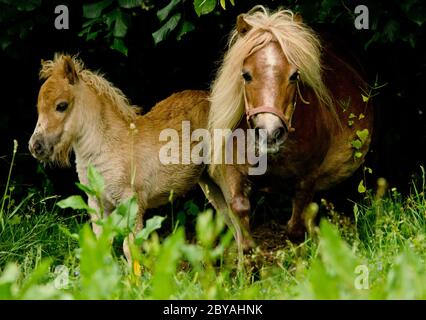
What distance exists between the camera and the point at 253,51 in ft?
15.6

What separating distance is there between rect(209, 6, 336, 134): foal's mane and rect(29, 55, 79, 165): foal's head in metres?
0.98

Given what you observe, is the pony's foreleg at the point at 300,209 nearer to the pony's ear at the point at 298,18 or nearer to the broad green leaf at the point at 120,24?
the pony's ear at the point at 298,18

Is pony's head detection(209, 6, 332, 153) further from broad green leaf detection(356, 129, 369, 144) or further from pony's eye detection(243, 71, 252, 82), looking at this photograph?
broad green leaf detection(356, 129, 369, 144)

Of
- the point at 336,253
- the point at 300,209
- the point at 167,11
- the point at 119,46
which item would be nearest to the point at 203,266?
the point at 300,209

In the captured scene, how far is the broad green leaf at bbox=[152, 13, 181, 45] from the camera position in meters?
5.36

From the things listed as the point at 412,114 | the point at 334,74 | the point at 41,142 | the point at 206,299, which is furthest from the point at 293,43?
the point at 412,114

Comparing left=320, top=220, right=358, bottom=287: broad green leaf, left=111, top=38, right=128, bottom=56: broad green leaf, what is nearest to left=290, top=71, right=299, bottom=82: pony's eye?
left=111, top=38, right=128, bottom=56: broad green leaf

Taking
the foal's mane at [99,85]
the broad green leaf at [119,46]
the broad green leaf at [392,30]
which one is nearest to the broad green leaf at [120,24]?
the broad green leaf at [119,46]

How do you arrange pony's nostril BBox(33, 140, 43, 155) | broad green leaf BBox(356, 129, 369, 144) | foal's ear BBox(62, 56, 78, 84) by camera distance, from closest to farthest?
pony's nostril BBox(33, 140, 43, 155) < foal's ear BBox(62, 56, 78, 84) < broad green leaf BBox(356, 129, 369, 144)

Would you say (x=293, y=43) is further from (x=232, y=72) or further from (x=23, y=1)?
(x=23, y=1)

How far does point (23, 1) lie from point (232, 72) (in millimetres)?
1707

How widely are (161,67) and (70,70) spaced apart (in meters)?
2.00

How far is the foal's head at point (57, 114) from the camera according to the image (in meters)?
5.23
